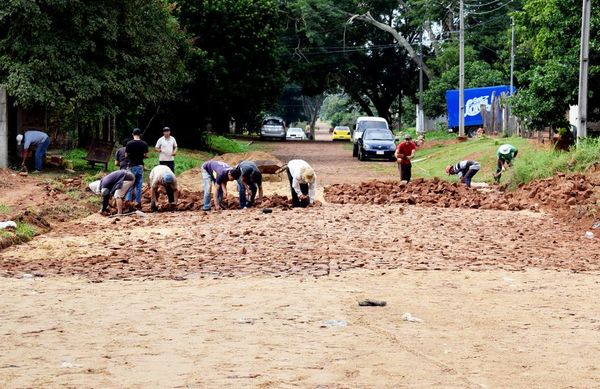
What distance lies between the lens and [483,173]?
3155 centimetres

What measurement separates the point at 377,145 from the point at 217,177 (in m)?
22.6

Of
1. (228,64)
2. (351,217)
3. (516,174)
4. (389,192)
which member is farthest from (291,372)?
(228,64)

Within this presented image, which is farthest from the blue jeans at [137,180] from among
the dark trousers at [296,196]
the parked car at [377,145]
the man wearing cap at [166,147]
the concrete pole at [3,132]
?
the parked car at [377,145]

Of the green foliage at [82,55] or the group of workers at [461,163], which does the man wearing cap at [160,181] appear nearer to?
the group of workers at [461,163]

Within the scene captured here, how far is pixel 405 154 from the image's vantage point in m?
26.2

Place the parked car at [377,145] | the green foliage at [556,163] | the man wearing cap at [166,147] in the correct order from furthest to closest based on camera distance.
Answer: the parked car at [377,145], the green foliage at [556,163], the man wearing cap at [166,147]

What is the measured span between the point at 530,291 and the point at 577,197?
9.57m

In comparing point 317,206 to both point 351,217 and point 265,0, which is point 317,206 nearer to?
point 351,217

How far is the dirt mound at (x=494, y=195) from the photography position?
66.6ft

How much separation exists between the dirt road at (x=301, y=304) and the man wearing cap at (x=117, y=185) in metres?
1.02

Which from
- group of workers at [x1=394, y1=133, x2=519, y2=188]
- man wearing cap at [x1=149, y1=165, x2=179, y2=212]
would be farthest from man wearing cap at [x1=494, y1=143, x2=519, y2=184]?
man wearing cap at [x1=149, y1=165, x2=179, y2=212]

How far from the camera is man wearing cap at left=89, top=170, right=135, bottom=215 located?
1944 centimetres

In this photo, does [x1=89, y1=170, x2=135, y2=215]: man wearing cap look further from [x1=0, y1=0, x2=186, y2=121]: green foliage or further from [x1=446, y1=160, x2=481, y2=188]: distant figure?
[x1=446, y1=160, x2=481, y2=188]: distant figure

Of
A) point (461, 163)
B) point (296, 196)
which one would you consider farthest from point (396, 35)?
point (296, 196)
